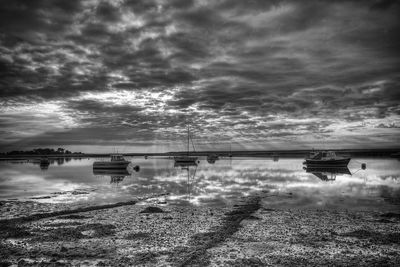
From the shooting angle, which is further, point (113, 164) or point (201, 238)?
point (113, 164)

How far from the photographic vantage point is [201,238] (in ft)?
42.0

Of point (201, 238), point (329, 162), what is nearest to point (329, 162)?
point (329, 162)

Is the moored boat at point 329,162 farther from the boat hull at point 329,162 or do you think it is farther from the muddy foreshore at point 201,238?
the muddy foreshore at point 201,238

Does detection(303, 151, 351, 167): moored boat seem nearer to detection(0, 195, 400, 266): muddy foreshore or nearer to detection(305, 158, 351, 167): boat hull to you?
detection(305, 158, 351, 167): boat hull

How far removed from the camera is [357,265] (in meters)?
9.75

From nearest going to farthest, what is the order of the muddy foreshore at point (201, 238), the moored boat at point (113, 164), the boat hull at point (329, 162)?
the muddy foreshore at point (201, 238)
the moored boat at point (113, 164)
the boat hull at point (329, 162)

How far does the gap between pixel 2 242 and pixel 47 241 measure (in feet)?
5.73

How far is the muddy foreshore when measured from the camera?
10266 millimetres

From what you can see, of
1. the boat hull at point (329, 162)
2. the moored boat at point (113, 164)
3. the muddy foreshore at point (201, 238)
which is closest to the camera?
the muddy foreshore at point (201, 238)

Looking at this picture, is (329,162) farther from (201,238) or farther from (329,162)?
(201,238)

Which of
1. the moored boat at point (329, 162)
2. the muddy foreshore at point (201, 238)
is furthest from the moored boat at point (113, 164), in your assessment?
the muddy foreshore at point (201, 238)

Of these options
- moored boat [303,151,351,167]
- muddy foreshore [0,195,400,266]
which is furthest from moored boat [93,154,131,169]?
muddy foreshore [0,195,400,266]

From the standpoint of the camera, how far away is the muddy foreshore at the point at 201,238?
10.3m

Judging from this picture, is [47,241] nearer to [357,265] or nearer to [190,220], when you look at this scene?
[190,220]
